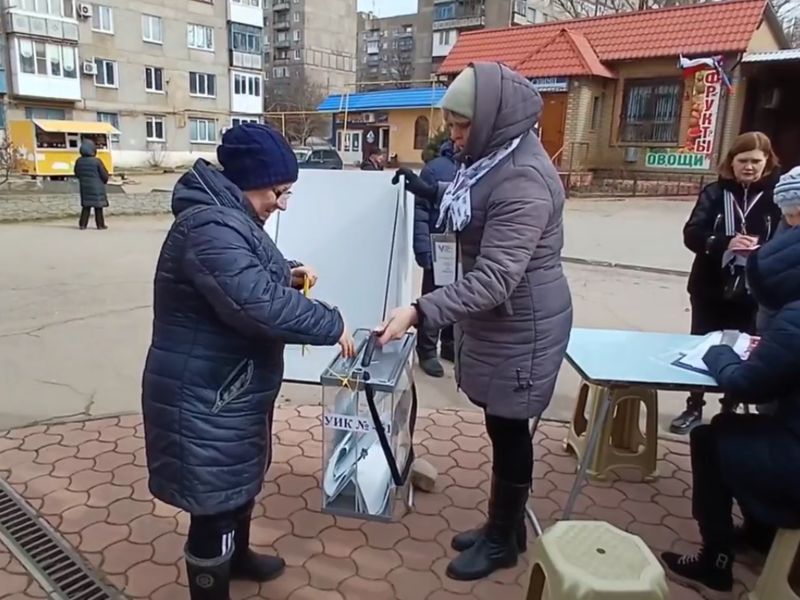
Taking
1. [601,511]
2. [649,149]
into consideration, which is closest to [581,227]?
[649,149]

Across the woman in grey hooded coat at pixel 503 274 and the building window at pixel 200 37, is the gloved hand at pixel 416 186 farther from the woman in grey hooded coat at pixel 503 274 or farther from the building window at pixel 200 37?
the building window at pixel 200 37

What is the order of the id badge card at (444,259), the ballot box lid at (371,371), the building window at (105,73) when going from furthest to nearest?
the building window at (105,73) → the id badge card at (444,259) → the ballot box lid at (371,371)

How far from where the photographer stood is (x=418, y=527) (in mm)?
2412

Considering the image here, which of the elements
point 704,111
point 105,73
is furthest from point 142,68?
point 704,111

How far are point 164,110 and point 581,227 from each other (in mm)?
25441

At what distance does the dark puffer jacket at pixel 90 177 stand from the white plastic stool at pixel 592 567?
9.95 metres

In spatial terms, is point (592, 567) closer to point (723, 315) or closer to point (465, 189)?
point (465, 189)

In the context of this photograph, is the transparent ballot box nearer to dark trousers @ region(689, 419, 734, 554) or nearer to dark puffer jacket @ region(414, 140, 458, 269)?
dark trousers @ region(689, 419, 734, 554)

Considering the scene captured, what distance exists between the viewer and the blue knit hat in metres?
1.55

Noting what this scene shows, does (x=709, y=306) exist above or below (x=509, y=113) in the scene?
below

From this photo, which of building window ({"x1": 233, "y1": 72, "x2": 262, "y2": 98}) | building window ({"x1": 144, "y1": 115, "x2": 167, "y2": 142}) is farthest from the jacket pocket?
building window ({"x1": 233, "y1": 72, "x2": 262, "y2": 98})

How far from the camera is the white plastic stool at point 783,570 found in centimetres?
180

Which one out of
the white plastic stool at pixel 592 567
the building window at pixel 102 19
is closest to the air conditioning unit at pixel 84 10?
the building window at pixel 102 19

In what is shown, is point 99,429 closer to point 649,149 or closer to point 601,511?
point 601,511
